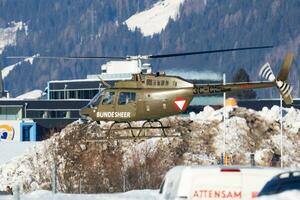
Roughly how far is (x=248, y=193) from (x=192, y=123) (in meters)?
75.6

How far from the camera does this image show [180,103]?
211 feet

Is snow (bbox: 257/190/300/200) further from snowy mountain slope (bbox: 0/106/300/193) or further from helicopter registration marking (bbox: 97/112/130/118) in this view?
snowy mountain slope (bbox: 0/106/300/193)

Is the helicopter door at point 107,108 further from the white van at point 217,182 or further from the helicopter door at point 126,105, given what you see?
the white van at point 217,182

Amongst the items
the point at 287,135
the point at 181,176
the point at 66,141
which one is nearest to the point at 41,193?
the point at 181,176

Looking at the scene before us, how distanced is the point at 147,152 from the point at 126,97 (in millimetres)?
30924

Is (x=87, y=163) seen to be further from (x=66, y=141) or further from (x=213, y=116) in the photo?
(x=213, y=116)

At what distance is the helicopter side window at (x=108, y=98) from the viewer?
63469mm

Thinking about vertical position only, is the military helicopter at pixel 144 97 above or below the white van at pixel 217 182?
above

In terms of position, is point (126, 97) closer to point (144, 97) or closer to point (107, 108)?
point (144, 97)

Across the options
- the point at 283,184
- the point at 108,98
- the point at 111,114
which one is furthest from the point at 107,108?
the point at 283,184

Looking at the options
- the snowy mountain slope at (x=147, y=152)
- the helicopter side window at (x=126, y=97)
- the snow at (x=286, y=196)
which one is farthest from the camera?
the snowy mountain slope at (x=147, y=152)

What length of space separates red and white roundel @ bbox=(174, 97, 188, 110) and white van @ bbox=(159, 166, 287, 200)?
33709mm

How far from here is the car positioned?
85.6ft

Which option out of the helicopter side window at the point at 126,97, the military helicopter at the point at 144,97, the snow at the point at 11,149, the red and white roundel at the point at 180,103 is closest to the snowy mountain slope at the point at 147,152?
the snow at the point at 11,149
